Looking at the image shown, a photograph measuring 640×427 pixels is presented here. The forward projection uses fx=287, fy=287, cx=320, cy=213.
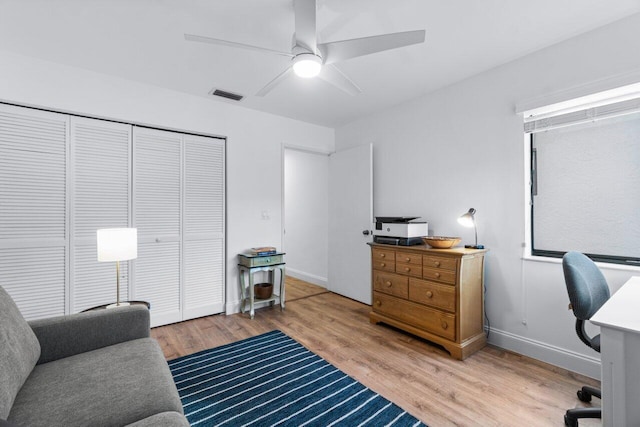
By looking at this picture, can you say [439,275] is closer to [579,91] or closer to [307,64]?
[579,91]

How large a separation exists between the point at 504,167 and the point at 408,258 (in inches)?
45.7

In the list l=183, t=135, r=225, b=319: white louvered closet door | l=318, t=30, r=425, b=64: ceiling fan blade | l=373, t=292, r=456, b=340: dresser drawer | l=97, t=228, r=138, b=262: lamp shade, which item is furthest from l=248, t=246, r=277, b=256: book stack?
l=318, t=30, r=425, b=64: ceiling fan blade

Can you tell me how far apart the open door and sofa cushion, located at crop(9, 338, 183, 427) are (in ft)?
8.98

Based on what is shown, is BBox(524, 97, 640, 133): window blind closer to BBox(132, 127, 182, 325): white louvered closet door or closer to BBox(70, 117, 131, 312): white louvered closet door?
BBox(132, 127, 182, 325): white louvered closet door

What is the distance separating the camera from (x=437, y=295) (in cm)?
250

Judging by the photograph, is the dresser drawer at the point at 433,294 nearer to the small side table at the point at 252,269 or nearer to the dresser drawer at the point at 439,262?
the dresser drawer at the point at 439,262

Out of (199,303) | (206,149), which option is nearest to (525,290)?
(199,303)

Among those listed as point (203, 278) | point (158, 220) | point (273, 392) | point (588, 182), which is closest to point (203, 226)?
point (158, 220)

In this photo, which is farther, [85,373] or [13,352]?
[85,373]

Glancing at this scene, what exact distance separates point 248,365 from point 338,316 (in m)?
1.33

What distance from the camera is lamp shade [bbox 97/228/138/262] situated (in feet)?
6.72

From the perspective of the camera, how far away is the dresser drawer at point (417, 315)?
2.42 m

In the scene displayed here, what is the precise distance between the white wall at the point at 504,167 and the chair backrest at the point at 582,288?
54cm

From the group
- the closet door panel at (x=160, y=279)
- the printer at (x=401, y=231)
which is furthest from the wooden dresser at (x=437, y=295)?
the closet door panel at (x=160, y=279)
